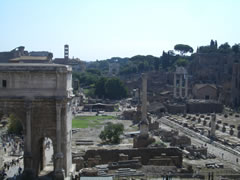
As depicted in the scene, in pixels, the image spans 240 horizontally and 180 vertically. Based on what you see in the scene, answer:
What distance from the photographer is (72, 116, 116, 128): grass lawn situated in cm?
5372

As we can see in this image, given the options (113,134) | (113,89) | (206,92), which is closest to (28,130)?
(113,134)

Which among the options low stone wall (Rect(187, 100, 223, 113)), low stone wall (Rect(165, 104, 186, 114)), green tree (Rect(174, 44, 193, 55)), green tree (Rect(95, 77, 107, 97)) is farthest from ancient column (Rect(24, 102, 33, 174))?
green tree (Rect(174, 44, 193, 55))

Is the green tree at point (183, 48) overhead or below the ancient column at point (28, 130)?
overhead

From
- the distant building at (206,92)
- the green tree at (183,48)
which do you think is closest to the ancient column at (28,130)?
the distant building at (206,92)

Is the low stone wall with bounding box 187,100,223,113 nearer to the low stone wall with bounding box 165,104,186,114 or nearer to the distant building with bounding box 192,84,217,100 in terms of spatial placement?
the low stone wall with bounding box 165,104,186,114

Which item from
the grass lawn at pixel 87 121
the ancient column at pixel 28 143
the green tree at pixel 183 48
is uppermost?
the green tree at pixel 183 48

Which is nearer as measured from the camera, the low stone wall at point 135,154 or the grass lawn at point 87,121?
the low stone wall at point 135,154

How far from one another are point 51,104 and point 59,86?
1152 mm

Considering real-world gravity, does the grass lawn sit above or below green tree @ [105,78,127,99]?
below

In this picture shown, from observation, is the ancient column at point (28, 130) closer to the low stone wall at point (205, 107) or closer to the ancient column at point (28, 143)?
the ancient column at point (28, 143)

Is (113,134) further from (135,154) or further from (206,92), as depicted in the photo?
(206,92)

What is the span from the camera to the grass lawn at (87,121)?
176 ft

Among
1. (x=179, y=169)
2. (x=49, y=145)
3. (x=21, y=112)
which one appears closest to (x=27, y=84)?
(x=21, y=112)

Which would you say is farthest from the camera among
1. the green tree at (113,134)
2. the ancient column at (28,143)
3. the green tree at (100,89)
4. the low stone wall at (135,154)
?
the green tree at (100,89)
